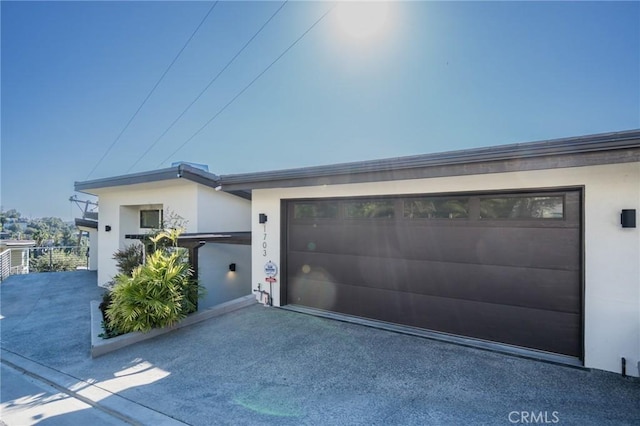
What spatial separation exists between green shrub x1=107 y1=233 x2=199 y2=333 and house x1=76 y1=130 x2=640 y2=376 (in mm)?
1946

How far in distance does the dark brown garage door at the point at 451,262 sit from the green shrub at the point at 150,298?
2340 millimetres

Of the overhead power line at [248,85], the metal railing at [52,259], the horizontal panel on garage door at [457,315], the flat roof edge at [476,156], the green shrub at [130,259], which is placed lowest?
the metal railing at [52,259]

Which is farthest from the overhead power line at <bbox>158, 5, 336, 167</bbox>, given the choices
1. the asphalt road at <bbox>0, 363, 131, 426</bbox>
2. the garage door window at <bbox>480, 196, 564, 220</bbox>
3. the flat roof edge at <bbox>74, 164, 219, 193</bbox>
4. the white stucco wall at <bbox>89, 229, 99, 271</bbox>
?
the asphalt road at <bbox>0, 363, 131, 426</bbox>

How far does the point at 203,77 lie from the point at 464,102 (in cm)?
901

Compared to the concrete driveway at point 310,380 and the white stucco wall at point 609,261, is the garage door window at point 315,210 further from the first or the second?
the white stucco wall at point 609,261

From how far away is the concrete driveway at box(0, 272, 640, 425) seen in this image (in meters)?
3.12

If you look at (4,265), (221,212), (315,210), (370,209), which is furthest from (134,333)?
(4,265)

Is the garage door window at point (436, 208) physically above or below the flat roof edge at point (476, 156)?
below

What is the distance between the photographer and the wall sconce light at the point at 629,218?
3.77 metres

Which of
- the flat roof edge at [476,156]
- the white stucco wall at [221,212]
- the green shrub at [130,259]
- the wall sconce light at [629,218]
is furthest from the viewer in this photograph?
the green shrub at [130,259]

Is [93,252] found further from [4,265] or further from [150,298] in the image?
[150,298]

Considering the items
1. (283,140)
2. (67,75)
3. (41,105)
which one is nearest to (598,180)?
(283,140)

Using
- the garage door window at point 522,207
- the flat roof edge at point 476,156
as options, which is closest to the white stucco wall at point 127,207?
the flat roof edge at point 476,156

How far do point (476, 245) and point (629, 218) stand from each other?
1.77 m
